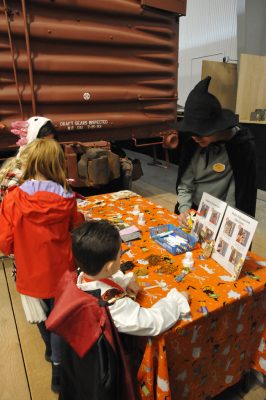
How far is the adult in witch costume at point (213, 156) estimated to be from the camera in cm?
169

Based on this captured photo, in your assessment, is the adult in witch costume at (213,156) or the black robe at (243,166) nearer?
the adult in witch costume at (213,156)

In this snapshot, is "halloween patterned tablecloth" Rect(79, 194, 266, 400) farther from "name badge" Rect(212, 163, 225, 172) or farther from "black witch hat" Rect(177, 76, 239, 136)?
"black witch hat" Rect(177, 76, 239, 136)

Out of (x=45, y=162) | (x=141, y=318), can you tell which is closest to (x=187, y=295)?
(x=141, y=318)

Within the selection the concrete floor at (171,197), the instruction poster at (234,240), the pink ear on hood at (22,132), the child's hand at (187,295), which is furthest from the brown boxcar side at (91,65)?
the child's hand at (187,295)

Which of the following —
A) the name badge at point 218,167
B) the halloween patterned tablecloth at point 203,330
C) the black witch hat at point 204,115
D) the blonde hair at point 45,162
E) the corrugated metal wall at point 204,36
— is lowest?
the halloween patterned tablecloth at point 203,330

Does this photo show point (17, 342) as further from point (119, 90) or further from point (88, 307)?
point (119, 90)

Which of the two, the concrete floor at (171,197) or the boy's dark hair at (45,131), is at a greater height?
the boy's dark hair at (45,131)

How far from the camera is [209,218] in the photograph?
1.67 m

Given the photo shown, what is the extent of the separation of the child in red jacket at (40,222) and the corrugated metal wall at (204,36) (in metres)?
5.93

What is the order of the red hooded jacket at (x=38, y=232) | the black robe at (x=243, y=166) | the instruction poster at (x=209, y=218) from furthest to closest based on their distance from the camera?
the black robe at (x=243, y=166), the instruction poster at (x=209, y=218), the red hooded jacket at (x=38, y=232)

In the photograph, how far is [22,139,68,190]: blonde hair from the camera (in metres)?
1.52

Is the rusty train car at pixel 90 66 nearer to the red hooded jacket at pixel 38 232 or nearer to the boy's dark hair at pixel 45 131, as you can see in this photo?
the boy's dark hair at pixel 45 131

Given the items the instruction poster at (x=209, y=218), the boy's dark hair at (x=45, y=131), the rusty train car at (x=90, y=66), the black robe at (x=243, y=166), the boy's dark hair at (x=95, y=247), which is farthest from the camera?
the rusty train car at (x=90, y=66)

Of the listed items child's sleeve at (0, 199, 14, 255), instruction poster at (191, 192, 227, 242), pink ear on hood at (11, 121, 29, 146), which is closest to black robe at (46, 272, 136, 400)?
child's sleeve at (0, 199, 14, 255)
